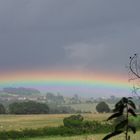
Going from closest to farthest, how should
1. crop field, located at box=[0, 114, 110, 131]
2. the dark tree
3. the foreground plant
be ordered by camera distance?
1. the foreground plant
2. crop field, located at box=[0, 114, 110, 131]
3. the dark tree

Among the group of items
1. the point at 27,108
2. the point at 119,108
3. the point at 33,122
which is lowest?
the point at 33,122

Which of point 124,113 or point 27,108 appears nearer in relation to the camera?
point 124,113

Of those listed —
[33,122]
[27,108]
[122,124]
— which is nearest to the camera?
[122,124]

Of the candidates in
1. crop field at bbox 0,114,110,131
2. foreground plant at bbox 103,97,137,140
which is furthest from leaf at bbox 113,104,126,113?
crop field at bbox 0,114,110,131

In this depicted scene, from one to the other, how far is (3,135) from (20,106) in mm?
67847

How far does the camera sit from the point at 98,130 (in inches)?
2793

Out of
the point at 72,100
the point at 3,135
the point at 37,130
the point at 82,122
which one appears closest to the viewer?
the point at 3,135

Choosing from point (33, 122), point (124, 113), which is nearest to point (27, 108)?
point (33, 122)

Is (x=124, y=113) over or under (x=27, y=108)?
under

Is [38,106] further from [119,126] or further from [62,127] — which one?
[119,126]

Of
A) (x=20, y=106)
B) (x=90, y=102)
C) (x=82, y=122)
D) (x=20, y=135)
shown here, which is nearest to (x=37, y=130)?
(x=20, y=135)

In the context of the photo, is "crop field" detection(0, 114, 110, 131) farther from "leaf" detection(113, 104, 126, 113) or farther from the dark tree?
"leaf" detection(113, 104, 126, 113)

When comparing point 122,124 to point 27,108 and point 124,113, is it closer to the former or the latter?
point 124,113

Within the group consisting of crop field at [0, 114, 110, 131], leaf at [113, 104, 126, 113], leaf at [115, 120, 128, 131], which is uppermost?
leaf at [113, 104, 126, 113]
